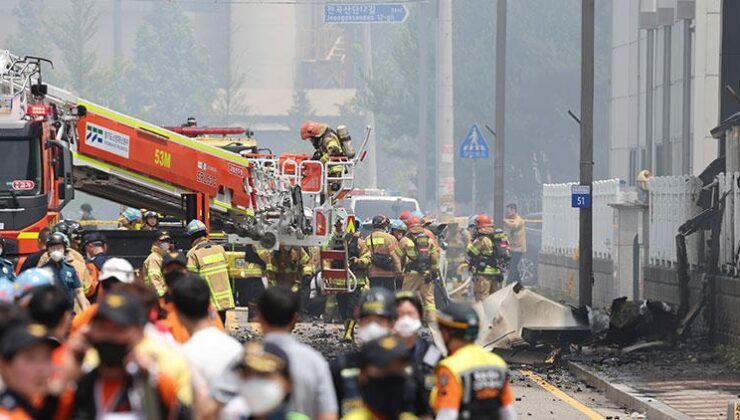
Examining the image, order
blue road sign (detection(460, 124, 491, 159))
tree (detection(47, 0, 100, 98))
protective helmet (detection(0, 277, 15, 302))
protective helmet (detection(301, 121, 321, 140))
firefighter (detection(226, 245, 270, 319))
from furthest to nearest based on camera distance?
tree (detection(47, 0, 100, 98)), blue road sign (detection(460, 124, 491, 159)), firefighter (detection(226, 245, 270, 319)), protective helmet (detection(301, 121, 321, 140)), protective helmet (detection(0, 277, 15, 302))

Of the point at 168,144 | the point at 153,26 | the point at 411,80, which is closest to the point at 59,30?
the point at 153,26

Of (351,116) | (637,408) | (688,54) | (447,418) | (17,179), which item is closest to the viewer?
(447,418)

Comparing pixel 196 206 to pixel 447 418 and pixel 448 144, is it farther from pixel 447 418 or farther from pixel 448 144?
pixel 448 144

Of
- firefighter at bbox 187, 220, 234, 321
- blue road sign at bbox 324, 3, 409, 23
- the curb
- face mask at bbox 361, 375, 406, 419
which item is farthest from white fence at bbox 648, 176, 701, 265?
blue road sign at bbox 324, 3, 409, 23

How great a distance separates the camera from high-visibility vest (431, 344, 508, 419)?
29.5 ft

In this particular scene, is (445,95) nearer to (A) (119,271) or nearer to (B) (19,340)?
(A) (119,271)

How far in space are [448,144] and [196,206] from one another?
28.4 meters

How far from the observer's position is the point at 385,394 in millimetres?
7824

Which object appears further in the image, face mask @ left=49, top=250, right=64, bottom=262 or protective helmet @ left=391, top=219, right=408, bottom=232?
protective helmet @ left=391, top=219, right=408, bottom=232

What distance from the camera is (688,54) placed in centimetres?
4366

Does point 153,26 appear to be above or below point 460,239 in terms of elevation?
above

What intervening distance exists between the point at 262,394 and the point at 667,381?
44.8 ft

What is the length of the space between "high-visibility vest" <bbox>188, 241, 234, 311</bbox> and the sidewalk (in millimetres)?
3962

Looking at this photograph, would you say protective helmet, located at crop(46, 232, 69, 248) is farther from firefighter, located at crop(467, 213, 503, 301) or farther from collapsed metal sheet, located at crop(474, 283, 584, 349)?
firefighter, located at crop(467, 213, 503, 301)
